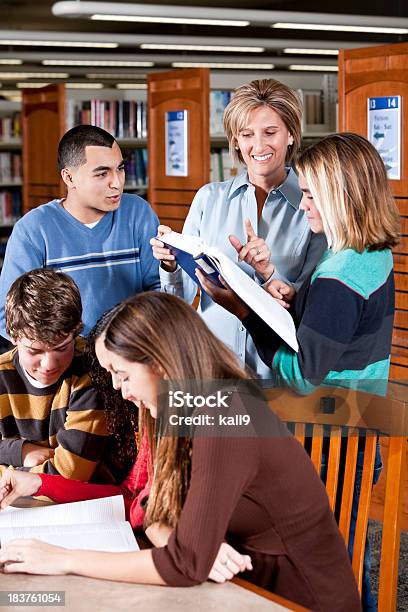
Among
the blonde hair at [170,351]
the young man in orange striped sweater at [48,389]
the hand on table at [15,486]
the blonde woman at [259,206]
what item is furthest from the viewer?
the blonde woman at [259,206]

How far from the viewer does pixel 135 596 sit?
4.69 feet

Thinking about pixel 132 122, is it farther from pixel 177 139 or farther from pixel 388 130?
pixel 388 130

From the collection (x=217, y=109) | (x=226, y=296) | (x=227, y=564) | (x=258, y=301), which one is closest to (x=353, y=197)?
(x=258, y=301)

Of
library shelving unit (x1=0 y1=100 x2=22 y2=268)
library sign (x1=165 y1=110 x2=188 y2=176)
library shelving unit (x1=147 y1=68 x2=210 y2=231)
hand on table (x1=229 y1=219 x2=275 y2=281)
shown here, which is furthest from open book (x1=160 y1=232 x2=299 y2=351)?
library shelving unit (x1=0 y1=100 x2=22 y2=268)

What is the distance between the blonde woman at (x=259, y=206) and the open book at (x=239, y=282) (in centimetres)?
22

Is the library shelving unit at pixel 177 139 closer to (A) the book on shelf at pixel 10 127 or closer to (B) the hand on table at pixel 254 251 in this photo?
(A) the book on shelf at pixel 10 127

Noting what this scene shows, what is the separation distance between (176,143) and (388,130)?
2223mm

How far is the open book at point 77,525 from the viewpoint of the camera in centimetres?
159

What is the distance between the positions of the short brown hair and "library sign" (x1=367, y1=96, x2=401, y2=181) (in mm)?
2266

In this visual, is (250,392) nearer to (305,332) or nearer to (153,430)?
(153,430)

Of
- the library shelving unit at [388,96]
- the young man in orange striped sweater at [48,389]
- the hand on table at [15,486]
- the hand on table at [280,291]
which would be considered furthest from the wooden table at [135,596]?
the library shelving unit at [388,96]

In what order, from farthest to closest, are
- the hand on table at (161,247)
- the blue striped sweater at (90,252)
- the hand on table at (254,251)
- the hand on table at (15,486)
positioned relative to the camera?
1. the blue striped sweater at (90,252)
2. the hand on table at (161,247)
3. the hand on table at (254,251)
4. the hand on table at (15,486)

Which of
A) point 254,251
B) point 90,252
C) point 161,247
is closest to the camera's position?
point 254,251

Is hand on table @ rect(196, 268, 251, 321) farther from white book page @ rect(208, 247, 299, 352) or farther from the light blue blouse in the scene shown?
the light blue blouse
